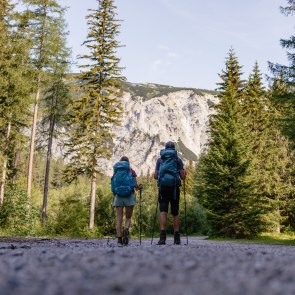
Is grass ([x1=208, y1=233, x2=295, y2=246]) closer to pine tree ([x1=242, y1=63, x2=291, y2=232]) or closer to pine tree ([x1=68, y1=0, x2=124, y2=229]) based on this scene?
pine tree ([x1=242, y1=63, x2=291, y2=232])

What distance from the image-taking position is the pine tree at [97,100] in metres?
26.2

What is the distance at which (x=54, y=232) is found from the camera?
2245cm

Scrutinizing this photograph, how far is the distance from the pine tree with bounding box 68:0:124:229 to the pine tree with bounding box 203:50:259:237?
7488 millimetres

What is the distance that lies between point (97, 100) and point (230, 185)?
11.0 metres

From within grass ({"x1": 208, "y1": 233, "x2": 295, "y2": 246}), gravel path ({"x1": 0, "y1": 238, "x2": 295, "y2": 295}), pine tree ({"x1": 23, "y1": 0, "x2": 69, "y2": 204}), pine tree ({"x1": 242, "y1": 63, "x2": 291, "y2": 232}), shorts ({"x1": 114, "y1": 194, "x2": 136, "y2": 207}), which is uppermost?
pine tree ({"x1": 23, "y1": 0, "x2": 69, "y2": 204})

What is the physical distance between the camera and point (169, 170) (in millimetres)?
9516

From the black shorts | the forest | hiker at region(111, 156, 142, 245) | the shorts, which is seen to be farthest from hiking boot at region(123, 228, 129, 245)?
the forest

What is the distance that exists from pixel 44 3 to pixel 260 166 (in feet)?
76.8

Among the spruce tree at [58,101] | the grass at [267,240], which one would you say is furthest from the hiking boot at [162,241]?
the spruce tree at [58,101]

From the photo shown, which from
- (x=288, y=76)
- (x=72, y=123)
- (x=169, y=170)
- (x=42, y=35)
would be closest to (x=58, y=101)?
(x=72, y=123)

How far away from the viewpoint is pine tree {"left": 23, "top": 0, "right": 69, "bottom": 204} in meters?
26.2

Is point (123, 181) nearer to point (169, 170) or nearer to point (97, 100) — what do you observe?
point (169, 170)

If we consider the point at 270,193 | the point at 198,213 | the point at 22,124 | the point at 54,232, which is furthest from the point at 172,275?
the point at 198,213

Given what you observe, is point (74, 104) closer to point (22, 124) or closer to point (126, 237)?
point (22, 124)
